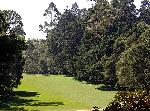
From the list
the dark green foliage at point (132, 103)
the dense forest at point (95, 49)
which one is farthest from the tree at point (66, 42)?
the dark green foliage at point (132, 103)

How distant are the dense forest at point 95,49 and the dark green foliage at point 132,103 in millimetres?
35833

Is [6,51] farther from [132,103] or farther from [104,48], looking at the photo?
[104,48]

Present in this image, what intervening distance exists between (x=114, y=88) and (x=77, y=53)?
83.3ft

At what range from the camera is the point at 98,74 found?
297 feet

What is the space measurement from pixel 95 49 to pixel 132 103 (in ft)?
272

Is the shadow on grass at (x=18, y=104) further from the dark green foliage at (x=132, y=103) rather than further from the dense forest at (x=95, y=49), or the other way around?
the dark green foliage at (x=132, y=103)

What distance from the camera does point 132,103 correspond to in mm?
12008

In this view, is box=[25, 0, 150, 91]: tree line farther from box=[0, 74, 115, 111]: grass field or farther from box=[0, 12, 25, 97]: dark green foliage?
box=[0, 12, 25, 97]: dark green foliage

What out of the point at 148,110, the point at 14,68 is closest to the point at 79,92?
the point at 14,68

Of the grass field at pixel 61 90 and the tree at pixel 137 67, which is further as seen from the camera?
the tree at pixel 137 67

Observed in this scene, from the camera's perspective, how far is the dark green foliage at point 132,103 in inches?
468

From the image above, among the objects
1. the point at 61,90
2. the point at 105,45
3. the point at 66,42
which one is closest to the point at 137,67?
the point at 61,90

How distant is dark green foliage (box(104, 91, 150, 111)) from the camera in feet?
39.0

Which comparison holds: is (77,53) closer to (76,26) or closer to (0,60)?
(76,26)
